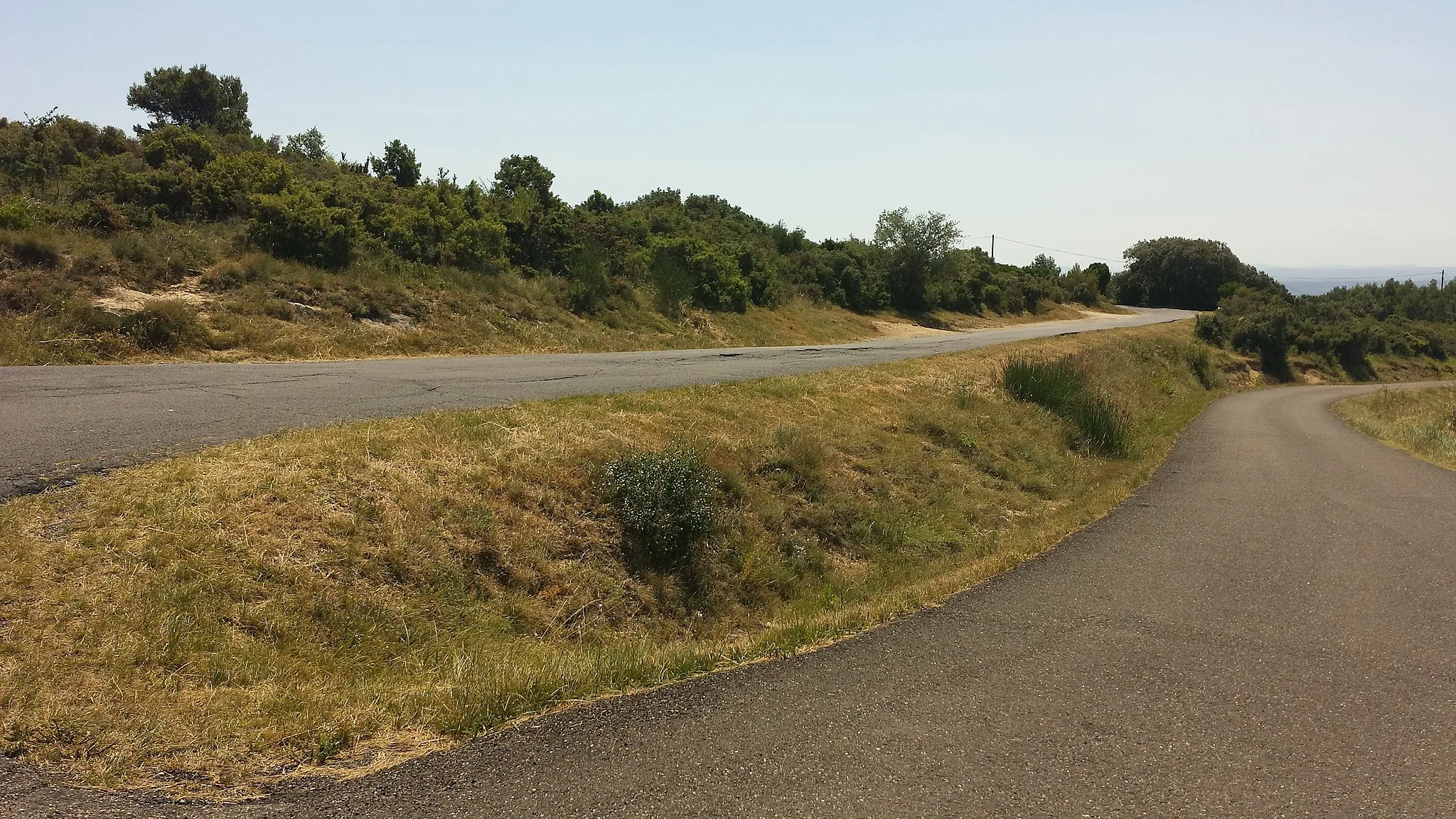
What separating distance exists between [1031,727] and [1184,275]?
310 ft

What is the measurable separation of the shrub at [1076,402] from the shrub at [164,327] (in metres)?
15.4

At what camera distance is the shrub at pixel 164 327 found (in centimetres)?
1334

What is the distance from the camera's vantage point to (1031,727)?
4.58 m

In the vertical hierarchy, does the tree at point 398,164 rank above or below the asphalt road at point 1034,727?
above

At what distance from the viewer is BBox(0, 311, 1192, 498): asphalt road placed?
678cm

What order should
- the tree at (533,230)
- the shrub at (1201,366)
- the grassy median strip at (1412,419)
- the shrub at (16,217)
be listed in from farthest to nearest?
the shrub at (1201,366) → the tree at (533,230) → the grassy median strip at (1412,419) → the shrub at (16,217)

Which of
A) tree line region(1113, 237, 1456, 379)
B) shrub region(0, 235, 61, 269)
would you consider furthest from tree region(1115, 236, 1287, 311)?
shrub region(0, 235, 61, 269)

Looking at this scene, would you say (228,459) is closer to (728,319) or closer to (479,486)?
(479,486)

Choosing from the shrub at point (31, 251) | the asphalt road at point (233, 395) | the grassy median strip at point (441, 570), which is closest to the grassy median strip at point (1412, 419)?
the grassy median strip at point (441, 570)

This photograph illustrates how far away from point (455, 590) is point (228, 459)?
83.5 inches

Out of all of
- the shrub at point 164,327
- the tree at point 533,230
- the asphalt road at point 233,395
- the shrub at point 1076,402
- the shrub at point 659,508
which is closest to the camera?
the asphalt road at point 233,395

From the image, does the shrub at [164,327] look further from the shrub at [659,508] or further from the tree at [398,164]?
the tree at [398,164]

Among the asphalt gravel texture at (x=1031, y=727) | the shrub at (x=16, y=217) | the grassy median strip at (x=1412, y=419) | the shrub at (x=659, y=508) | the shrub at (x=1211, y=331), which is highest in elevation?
the shrub at (x=16, y=217)

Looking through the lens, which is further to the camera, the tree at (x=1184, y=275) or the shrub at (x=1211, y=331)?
the tree at (x=1184, y=275)
